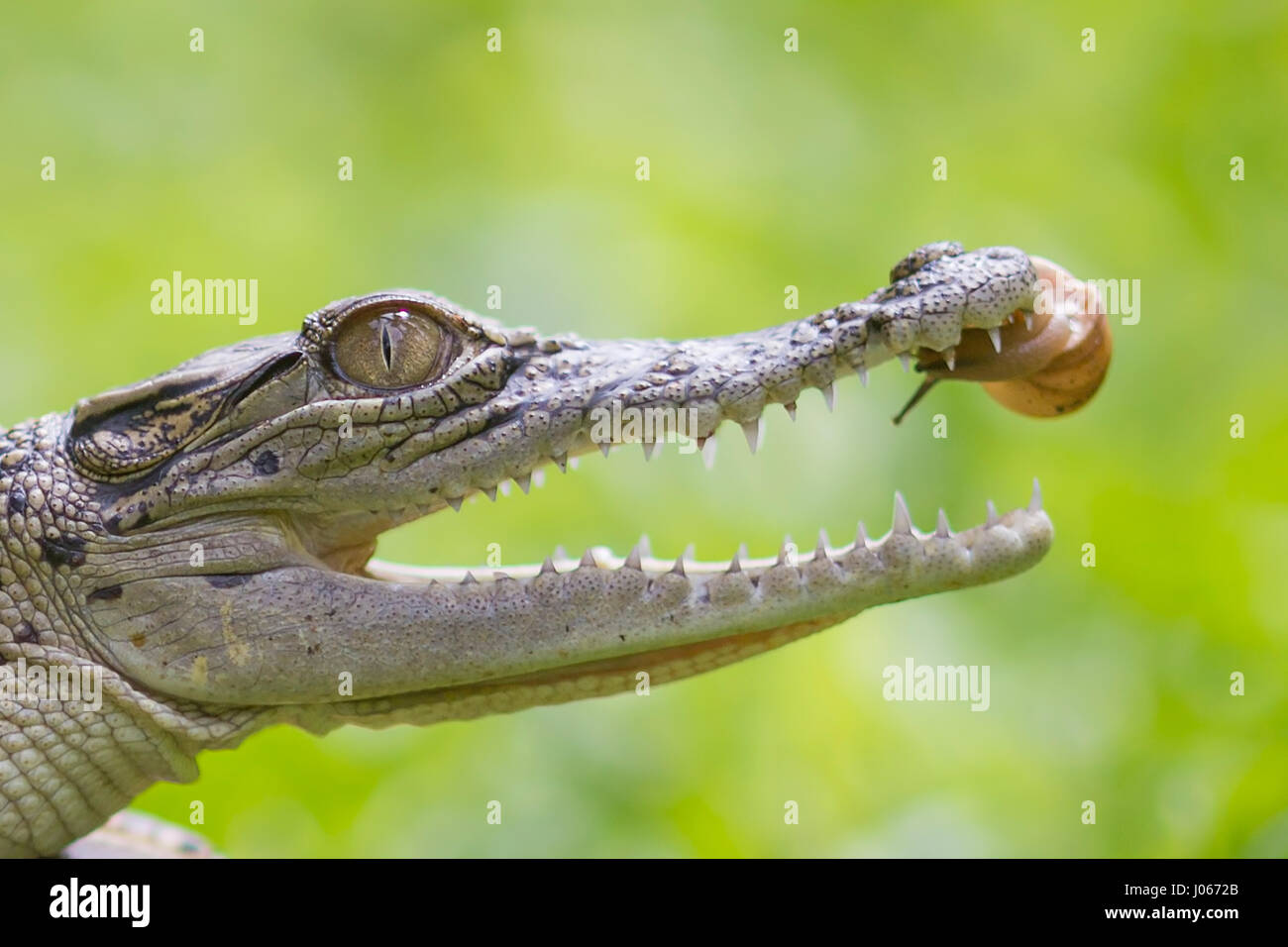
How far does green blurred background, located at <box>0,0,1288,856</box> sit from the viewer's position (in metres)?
4.14

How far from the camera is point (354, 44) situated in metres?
5.71

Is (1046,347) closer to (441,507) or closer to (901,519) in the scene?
(901,519)

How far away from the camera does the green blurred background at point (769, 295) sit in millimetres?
4145

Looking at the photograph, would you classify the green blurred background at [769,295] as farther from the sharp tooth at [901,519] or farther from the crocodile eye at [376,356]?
the crocodile eye at [376,356]

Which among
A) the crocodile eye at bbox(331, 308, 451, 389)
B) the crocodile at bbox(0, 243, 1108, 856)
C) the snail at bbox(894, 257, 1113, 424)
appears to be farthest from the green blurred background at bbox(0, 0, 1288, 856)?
the crocodile eye at bbox(331, 308, 451, 389)

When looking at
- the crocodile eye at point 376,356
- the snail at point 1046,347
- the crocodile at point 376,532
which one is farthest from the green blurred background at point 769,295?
the crocodile eye at point 376,356

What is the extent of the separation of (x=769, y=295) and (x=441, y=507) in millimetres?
3081

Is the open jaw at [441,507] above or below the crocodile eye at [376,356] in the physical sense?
below

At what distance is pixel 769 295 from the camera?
4961 mm

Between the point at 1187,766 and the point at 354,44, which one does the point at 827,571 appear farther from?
the point at 354,44

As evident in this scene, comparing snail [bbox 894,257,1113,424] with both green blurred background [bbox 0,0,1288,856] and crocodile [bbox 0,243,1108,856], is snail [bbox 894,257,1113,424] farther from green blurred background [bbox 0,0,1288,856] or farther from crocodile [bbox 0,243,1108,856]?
green blurred background [bbox 0,0,1288,856]

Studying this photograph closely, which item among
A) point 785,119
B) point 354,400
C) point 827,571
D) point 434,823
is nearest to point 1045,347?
point 827,571

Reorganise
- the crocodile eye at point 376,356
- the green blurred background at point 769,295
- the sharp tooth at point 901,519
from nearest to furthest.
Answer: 1. the sharp tooth at point 901,519
2. the crocodile eye at point 376,356
3. the green blurred background at point 769,295

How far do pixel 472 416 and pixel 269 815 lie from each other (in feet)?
8.31
